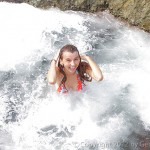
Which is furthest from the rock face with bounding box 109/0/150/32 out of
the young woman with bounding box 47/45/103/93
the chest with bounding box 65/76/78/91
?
the chest with bounding box 65/76/78/91

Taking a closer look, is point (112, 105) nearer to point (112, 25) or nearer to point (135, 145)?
point (135, 145)

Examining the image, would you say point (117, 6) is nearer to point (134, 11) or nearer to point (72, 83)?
point (134, 11)

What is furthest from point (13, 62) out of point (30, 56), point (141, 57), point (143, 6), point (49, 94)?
point (143, 6)

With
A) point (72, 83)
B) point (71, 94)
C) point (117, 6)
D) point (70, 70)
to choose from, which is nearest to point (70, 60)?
point (70, 70)

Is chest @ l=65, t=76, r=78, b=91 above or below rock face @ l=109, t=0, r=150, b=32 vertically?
below

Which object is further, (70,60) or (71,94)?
(71,94)

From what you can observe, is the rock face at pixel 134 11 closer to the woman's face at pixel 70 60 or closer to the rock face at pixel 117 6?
the rock face at pixel 117 6

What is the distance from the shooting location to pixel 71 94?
6312 mm

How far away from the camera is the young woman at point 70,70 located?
5.16 m

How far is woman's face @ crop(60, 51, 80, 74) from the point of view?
512 cm

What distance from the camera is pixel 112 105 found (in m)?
6.71

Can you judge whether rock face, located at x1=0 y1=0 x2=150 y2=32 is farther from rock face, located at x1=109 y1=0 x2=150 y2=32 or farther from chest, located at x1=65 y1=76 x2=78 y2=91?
chest, located at x1=65 y1=76 x2=78 y2=91

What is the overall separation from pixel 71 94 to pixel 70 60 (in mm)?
1276

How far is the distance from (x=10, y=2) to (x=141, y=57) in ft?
12.1
